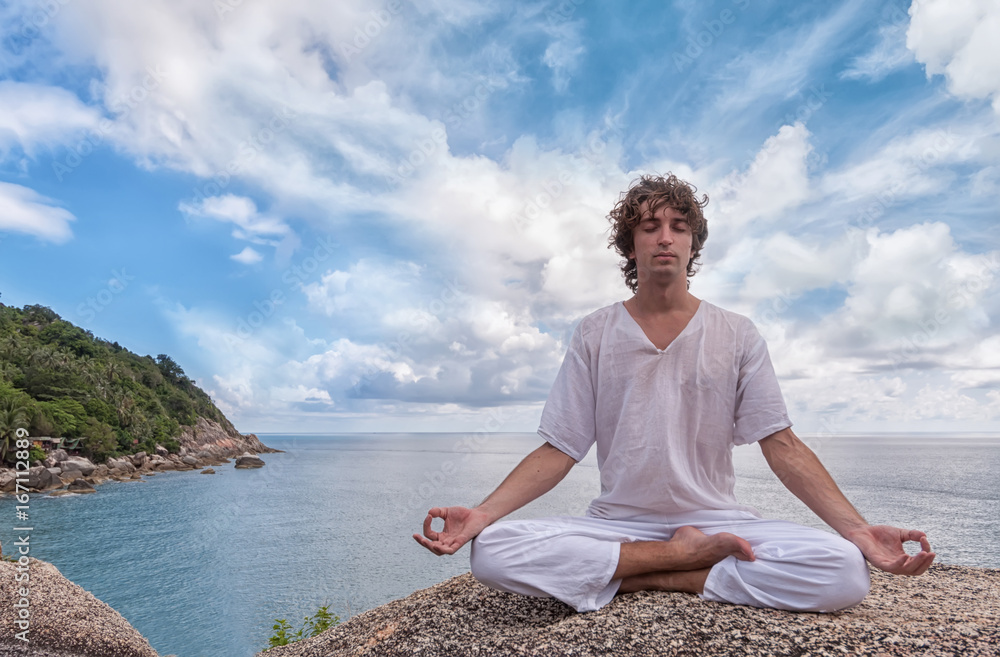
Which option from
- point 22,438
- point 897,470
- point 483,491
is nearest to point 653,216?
point 22,438

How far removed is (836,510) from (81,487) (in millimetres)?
54414

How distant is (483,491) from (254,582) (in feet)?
102

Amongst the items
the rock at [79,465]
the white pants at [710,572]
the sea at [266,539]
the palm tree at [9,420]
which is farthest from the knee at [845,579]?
the rock at [79,465]

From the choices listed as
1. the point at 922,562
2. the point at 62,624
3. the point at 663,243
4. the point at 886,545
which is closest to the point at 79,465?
the point at 62,624

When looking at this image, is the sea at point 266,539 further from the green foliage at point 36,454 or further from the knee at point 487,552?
the knee at point 487,552

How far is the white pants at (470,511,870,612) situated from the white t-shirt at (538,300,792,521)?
16 centimetres

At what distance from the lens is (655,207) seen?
128 inches

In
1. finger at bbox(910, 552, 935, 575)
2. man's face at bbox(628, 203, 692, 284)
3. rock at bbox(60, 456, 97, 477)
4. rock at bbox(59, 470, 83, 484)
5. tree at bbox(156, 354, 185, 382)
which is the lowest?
rock at bbox(59, 470, 83, 484)

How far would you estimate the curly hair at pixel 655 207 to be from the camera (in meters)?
3.28

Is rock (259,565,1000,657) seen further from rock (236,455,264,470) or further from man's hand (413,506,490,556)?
rock (236,455,264,470)

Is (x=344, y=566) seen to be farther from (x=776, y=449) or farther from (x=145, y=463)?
(x=145, y=463)

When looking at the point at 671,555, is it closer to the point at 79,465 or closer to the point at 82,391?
the point at 79,465

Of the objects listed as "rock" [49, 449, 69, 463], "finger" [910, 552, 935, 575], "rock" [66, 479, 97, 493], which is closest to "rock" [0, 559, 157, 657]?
"finger" [910, 552, 935, 575]

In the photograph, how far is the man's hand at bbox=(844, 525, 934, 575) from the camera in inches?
98.0
